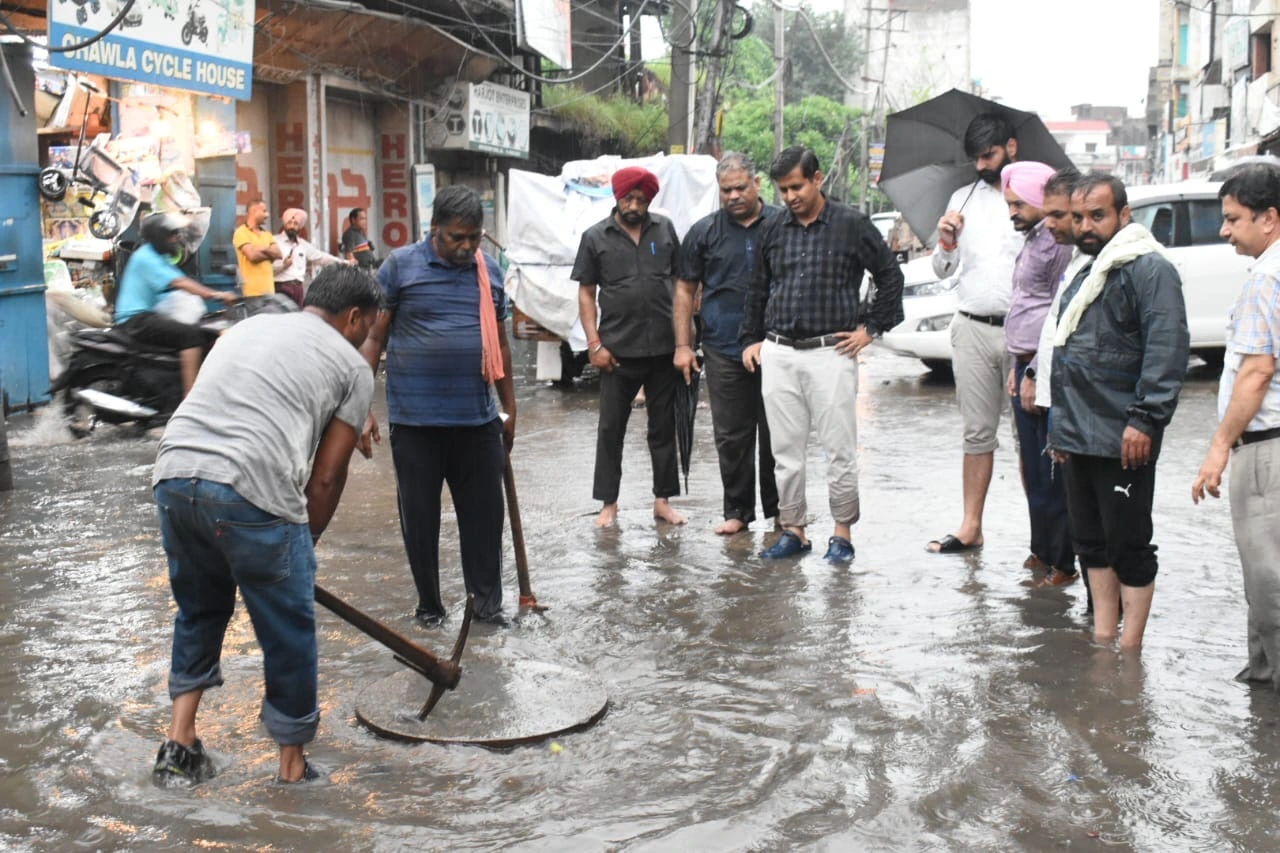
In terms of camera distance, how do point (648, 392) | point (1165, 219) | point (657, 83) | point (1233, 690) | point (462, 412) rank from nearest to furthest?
point (1233, 690) < point (462, 412) < point (648, 392) < point (1165, 219) < point (657, 83)

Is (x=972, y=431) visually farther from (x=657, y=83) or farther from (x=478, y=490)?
(x=657, y=83)

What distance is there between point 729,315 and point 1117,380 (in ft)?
8.78

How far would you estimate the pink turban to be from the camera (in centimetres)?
623

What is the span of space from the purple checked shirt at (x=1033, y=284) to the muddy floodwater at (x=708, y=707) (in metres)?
1.12

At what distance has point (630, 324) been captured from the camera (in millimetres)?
7734

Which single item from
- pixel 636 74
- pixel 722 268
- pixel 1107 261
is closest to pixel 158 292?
pixel 722 268

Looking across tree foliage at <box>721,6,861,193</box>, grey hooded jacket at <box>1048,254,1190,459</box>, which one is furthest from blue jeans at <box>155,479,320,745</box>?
tree foliage at <box>721,6,861,193</box>

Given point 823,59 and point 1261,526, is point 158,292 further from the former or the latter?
point 823,59

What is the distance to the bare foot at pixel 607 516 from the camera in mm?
7879

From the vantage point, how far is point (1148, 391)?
495 centimetres

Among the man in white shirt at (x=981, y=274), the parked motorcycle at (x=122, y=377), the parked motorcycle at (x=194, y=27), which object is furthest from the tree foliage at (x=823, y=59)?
the man in white shirt at (x=981, y=274)

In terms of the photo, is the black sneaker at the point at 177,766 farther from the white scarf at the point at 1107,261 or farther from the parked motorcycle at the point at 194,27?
the parked motorcycle at the point at 194,27

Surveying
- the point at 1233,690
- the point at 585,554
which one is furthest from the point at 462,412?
the point at 1233,690

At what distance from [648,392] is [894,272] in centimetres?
166
